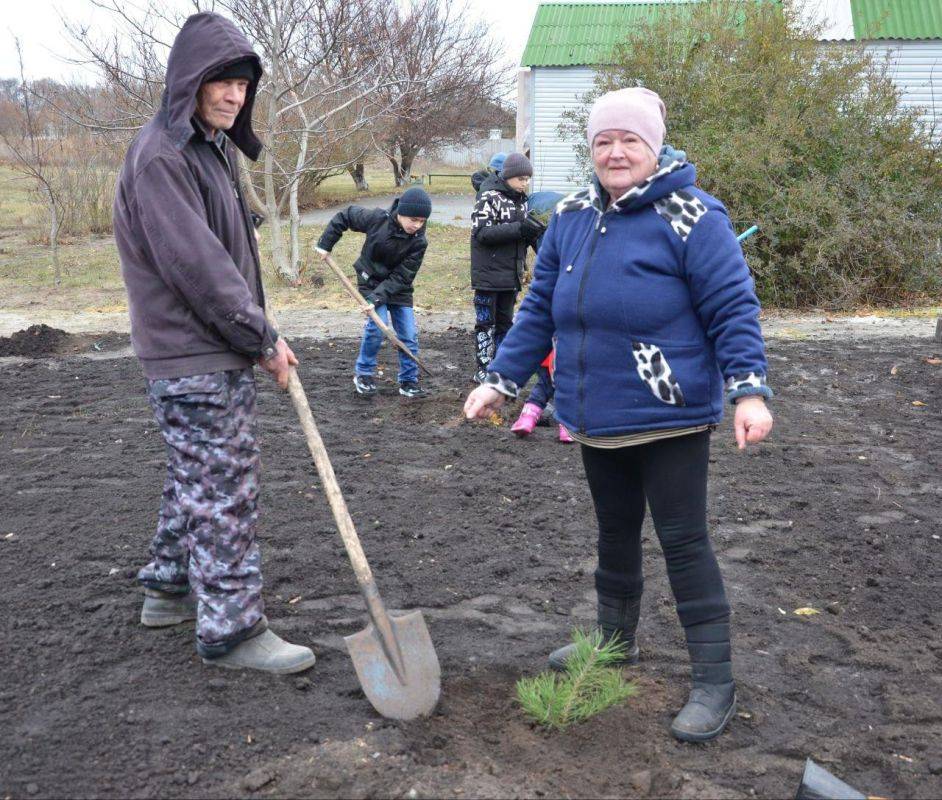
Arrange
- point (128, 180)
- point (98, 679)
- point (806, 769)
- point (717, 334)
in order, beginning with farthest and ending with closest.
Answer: point (98, 679), point (128, 180), point (717, 334), point (806, 769)

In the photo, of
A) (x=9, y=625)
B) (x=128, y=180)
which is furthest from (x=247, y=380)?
(x=9, y=625)

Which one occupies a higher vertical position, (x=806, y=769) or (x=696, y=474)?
(x=696, y=474)

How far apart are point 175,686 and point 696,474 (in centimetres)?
187

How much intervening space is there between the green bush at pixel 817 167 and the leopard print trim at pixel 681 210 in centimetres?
949

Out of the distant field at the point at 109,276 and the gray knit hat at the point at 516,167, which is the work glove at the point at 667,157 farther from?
the distant field at the point at 109,276

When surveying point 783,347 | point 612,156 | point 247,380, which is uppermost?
point 612,156

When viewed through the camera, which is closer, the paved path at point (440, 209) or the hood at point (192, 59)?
the hood at point (192, 59)

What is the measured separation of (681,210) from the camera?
278cm

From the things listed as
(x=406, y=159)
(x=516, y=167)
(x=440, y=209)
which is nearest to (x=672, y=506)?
(x=516, y=167)

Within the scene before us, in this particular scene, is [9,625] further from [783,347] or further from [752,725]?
[783,347]

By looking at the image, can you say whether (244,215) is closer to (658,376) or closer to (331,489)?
(331,489)

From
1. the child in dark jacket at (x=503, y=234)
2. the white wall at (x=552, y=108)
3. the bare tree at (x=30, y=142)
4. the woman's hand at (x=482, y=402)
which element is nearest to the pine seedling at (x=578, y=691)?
the woman's hand at (x=482, y=402)

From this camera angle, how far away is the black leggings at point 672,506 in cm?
288

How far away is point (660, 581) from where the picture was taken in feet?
13.7
